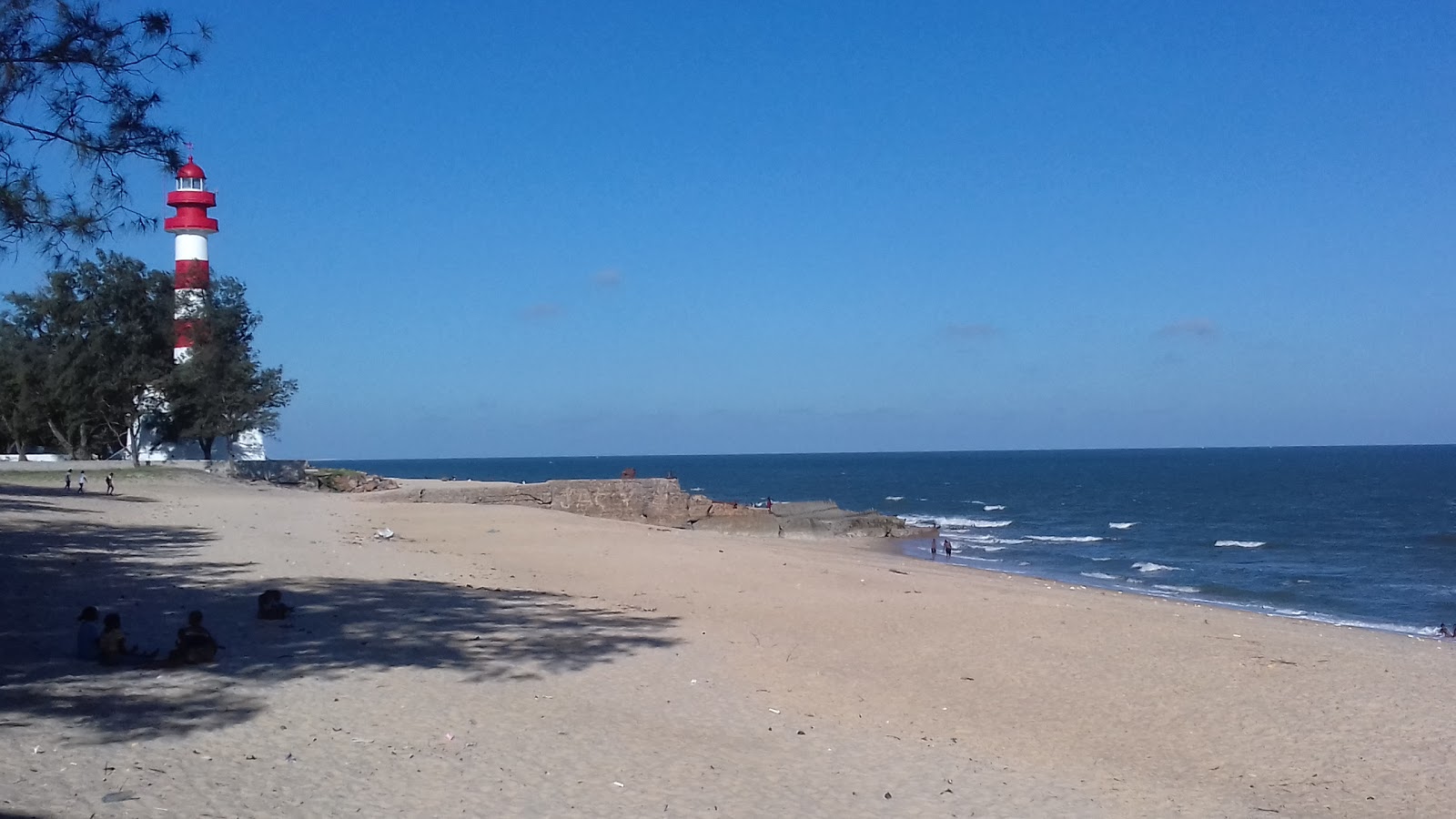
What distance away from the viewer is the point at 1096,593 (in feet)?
79.4

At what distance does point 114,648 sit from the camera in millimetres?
10109

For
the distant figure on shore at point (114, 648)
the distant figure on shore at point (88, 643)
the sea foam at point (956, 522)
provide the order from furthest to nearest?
1. the sea foam at point (956, 522)
2. the distant figure on shore at point (88, 643)
3. the distant figure on shore at point (114, 648)

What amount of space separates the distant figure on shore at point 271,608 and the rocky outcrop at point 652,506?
2915 cm

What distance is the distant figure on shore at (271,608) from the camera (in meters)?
13.0

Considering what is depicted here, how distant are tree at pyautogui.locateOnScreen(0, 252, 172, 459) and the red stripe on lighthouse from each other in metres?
0.55

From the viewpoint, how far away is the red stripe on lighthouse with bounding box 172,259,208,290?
44469mm

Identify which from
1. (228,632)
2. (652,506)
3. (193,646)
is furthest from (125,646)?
(652,506)

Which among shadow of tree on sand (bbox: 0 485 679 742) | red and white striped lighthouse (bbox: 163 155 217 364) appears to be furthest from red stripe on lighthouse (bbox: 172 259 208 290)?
shadow of tree on sand (bbox: 0 485 679 742)

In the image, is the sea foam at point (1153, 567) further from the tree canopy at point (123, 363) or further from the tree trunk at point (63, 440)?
the tree trunk at point (63, 440)

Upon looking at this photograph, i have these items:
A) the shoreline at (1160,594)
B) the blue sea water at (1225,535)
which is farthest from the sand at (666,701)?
the blue sea water at (1225,535)

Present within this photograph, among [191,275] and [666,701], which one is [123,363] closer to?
[191,275]

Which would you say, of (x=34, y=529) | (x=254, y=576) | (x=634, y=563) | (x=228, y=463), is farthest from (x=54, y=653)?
(x=228, y=463)

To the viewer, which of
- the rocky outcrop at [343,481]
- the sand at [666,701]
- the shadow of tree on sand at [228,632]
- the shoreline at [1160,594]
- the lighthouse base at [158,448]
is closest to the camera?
the sand at [666,701]

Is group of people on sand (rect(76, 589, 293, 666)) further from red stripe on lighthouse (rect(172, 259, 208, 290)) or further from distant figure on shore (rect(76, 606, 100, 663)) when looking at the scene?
red stripe on lighthouse (rect(172, 259, 208, 290))
